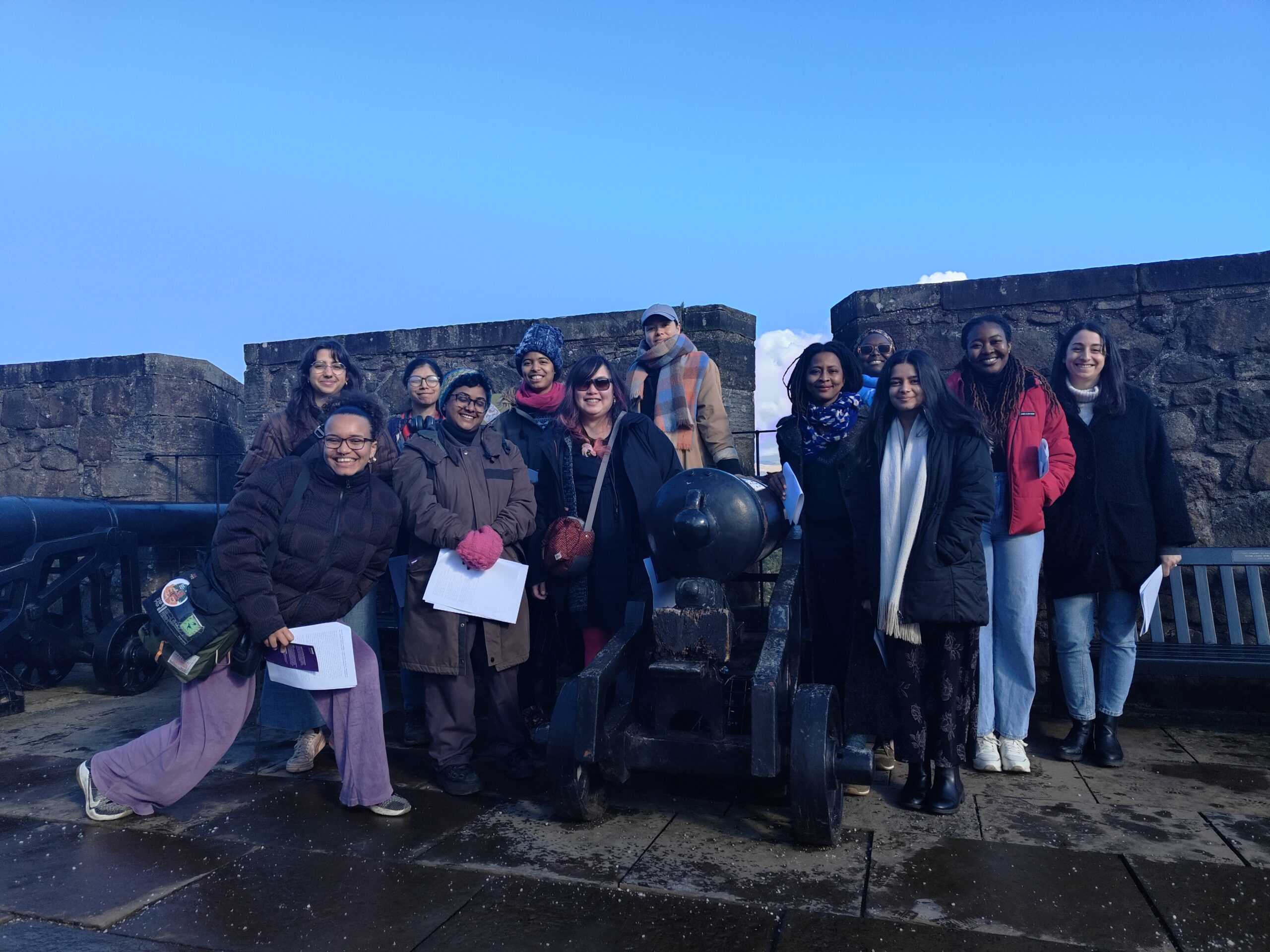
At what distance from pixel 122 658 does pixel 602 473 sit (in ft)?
11.6

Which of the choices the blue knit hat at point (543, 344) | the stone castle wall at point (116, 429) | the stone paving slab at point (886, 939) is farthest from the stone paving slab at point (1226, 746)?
the stone castle wall at point (116, 429)

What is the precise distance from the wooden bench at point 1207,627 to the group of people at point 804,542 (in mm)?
440

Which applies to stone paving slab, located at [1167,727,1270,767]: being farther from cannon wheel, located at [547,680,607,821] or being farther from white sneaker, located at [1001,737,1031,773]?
cannon wheel, located at [547,680,607,821]

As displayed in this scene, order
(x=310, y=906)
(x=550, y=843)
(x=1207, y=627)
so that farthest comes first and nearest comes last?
(x=1207, y=627) < (x=550, y=843) < (x=310, y=906)

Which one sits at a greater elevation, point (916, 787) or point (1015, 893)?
point (916, 787)

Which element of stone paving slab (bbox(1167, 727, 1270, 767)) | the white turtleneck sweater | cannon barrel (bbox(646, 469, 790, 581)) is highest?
the white turtleneck sweater

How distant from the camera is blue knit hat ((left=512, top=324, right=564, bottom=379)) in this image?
4.49 m

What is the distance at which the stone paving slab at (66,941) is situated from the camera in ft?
7.66

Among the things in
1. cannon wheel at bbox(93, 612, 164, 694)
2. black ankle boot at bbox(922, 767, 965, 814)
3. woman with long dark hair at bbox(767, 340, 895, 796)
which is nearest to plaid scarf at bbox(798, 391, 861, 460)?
woman with long dark hair at bbox(767, 340, 895, 796)

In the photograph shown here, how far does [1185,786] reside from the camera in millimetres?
3584

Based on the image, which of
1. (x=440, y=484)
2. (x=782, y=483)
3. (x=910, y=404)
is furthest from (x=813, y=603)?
(x=440, y=484)

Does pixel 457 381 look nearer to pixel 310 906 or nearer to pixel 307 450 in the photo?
pixel 307 450

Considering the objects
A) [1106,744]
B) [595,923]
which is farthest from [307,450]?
[1106,744]

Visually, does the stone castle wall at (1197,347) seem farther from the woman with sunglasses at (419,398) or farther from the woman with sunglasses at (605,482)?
the woman with sunglasses at (419,398)
